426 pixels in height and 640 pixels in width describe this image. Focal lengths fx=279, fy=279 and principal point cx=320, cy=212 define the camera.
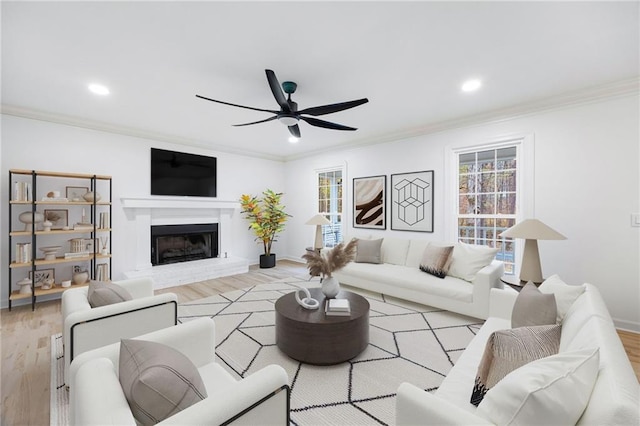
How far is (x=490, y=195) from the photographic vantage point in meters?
3.92

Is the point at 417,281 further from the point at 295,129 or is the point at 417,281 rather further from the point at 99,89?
the point at 99,89

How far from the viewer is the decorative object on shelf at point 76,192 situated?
13.1 feet

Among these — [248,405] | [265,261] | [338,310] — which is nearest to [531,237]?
[338,310]

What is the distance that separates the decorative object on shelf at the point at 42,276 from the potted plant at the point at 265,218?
3026 millimetres

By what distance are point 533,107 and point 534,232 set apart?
1.66 metres

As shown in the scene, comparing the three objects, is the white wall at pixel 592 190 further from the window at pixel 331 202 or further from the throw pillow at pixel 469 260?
the window at pixel 331 202

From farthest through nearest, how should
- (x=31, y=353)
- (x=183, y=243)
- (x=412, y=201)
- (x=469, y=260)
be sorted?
(x=183, y=243) < (x=412, y=201) < (x=469, y=260) < (x=31, y=353)

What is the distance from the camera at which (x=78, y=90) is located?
306cm

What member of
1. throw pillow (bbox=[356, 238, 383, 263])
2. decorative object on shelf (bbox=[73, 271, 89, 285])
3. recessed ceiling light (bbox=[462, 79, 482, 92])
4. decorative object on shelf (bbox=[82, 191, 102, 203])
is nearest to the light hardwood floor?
decorative object on shelf (bbox=[73, 271, 89, 285])

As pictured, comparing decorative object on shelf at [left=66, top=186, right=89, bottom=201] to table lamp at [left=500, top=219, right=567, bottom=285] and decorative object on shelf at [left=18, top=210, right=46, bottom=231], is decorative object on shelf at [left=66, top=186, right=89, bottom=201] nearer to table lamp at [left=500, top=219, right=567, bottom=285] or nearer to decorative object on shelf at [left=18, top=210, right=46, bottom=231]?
decorative object on shelf at [left=18, top=210, right=46, bottom=231]

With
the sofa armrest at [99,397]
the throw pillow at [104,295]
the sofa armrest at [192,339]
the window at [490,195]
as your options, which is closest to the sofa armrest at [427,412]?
the sofa armrest at [99,397]

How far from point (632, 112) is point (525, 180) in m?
1.09

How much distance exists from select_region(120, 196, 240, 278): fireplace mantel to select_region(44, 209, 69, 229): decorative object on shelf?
70cm

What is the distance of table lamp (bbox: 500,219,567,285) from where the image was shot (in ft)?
9.07
